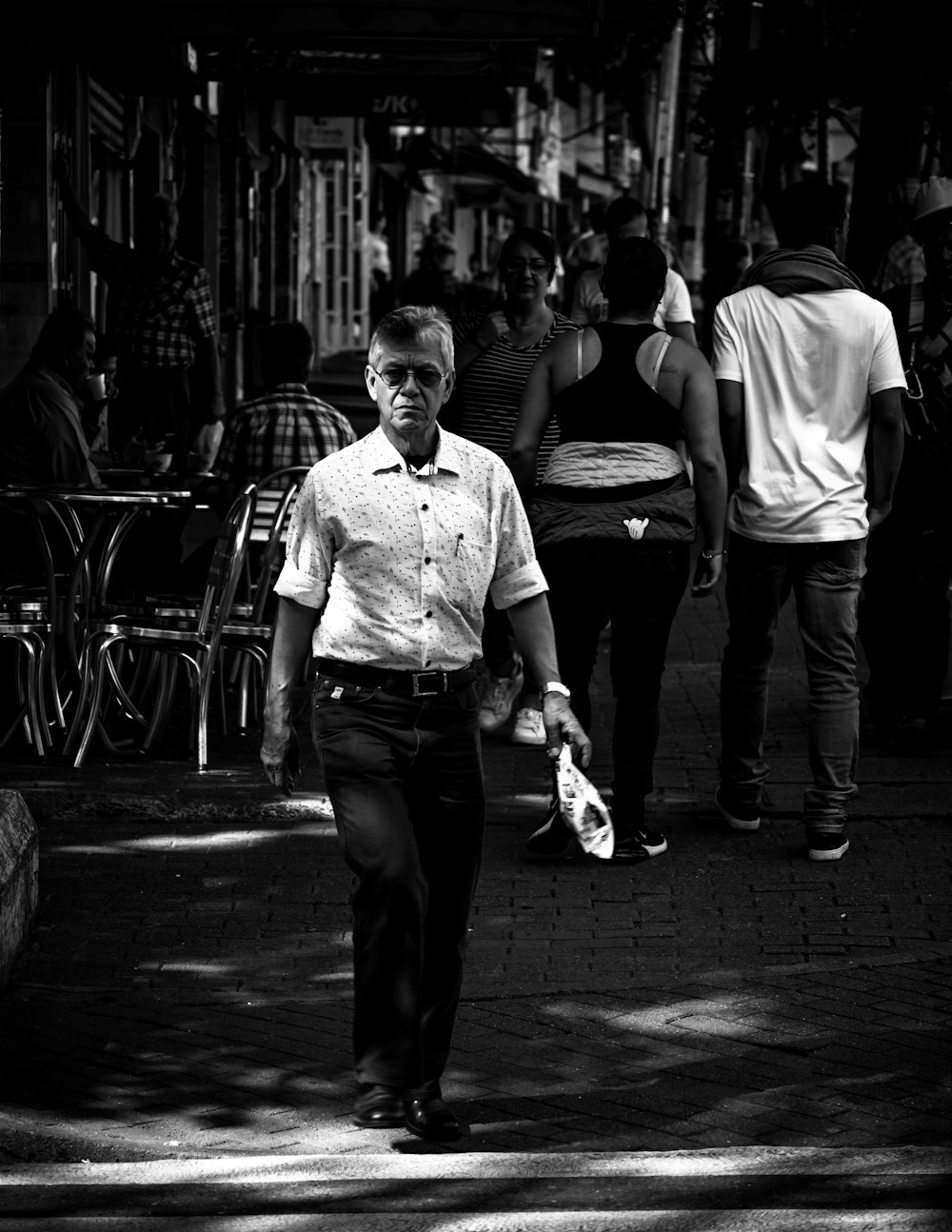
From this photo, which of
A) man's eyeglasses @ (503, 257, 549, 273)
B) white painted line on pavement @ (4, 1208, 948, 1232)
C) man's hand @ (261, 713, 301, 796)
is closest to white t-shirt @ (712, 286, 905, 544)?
man's eyeglasses @ (503, 257, 549, 273)

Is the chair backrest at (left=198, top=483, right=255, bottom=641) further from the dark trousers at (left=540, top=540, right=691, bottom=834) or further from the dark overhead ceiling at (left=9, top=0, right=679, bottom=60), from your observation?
the dark overhead ceiling at (left=9, top=0, right=679, bottom=60)

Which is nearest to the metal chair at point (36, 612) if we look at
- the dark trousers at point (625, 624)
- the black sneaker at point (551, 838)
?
the black sneaker at point (551, 838)

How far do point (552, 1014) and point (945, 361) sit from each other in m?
3.56

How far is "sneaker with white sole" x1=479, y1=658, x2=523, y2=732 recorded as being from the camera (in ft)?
27.9

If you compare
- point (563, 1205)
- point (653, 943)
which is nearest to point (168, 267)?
point (653, 943)

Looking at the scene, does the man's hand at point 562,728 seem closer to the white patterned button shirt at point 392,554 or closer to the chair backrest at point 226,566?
the white patterned button shirt at point 392,554

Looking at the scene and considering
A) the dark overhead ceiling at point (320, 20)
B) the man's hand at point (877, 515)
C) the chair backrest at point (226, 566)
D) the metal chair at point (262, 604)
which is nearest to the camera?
the man's hand at point (877, 515)

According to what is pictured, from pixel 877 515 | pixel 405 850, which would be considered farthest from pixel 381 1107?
pixel 877 515

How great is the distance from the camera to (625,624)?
6484mm

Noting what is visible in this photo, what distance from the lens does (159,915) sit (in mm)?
6125

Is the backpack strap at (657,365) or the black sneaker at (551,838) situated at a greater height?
the backpack strap at (657,365)

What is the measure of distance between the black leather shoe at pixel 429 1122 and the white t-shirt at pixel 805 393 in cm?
286

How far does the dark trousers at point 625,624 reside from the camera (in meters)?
6.40

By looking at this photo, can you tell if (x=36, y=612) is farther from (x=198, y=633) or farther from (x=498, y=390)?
(x=498, y=390)
